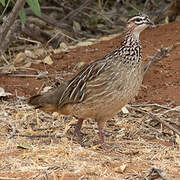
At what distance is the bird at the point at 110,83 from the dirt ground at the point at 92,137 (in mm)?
358

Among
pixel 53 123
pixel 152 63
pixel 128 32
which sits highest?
pixel 128 32

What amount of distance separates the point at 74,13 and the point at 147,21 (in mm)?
4587

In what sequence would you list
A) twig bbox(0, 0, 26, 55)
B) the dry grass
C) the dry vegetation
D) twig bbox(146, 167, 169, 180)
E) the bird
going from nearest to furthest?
twig bbox(146, 167, 169, 180)
the dry grass
the dry vegetation
the bird
twig bbox(0, 0, 26, 55)

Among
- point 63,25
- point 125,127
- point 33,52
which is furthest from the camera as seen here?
point 63,25

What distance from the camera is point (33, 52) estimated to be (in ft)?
31.0

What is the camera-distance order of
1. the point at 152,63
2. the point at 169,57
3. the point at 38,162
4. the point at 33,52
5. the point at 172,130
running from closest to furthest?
1. the point at 38,162
2. the point at 172,130
3. the point at 152,63
4. the point at 169,57
5. the point at 33,52

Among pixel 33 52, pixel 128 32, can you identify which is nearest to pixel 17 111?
pixel 128 32

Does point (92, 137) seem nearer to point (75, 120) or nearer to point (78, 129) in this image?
point (78, 129)

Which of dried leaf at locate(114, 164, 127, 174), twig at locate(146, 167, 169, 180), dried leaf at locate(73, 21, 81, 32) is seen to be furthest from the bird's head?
dried leaf at locate(73, 21, 81, 32)

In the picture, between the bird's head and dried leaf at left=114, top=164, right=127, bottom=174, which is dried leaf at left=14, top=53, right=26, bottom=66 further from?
dried leaf at left=114, top=164, right=127, bottom=174

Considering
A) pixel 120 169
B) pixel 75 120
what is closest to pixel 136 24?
pixel 75 120

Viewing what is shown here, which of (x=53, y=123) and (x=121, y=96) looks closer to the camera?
(x=121, y=96)

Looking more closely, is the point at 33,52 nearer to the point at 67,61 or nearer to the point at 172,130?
the point at 67,61

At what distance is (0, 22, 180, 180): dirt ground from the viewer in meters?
4.93
